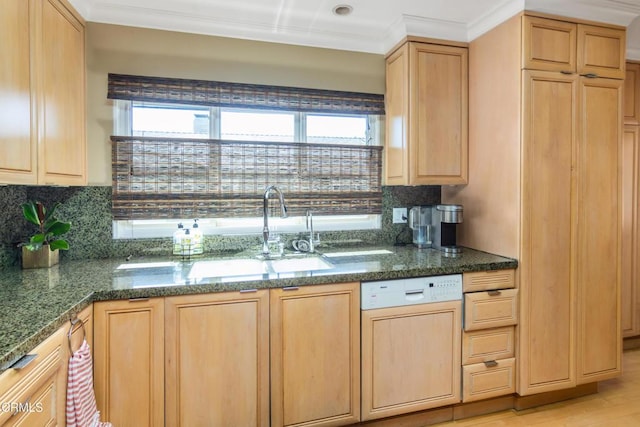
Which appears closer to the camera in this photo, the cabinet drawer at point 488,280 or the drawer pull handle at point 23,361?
the drawer pull handle at point 23,361

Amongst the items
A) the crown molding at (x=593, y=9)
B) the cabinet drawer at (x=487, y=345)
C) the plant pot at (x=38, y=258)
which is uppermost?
the crown molding at (x=593, y=9)

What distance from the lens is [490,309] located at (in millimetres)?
2018

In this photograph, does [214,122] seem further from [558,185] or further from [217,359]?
[558,185]

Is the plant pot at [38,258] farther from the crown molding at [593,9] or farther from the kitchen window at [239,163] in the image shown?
the crown molding at [593,9]


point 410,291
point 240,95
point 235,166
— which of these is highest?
point 240,95

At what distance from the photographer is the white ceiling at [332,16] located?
2025mm

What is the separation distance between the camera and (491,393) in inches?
80.1

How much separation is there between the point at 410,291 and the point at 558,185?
1.10 metres

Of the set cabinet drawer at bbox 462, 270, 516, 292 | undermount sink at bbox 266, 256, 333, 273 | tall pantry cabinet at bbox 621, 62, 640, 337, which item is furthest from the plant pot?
tall pantry cabinet at bbox 621, 62, 640, 337

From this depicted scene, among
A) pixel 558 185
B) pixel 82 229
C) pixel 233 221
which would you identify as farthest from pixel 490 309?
pixel 82 229

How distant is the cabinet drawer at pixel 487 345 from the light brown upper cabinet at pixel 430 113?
3.20ft

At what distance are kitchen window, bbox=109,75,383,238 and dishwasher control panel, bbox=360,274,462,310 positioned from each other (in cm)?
79

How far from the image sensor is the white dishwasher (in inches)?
73.0

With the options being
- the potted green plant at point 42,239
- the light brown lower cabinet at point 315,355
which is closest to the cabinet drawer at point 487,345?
the light brown lower cabinet at point 315,355
